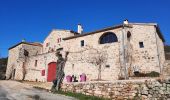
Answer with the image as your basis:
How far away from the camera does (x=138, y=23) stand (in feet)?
81.7

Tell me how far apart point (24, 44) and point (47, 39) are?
14.6ft

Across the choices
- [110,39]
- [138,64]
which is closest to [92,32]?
[110,39]

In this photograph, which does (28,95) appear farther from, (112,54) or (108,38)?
(108,38)

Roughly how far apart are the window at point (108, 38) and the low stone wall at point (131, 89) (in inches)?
486

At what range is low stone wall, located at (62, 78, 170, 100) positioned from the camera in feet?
35.9

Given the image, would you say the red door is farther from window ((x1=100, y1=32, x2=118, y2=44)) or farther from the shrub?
the shrub

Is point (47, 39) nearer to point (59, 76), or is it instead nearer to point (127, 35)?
point (127, 35)

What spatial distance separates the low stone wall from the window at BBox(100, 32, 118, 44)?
1234 centimetres

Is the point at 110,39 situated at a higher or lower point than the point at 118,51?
higher

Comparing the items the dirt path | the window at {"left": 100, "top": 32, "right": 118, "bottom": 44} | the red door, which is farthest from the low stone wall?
the red door

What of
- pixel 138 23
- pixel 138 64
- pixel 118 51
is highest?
pixel 138 23

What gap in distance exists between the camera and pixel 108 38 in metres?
26.2

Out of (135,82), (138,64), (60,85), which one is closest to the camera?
(135,82)

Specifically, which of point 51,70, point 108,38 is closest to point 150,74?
point 108,38
